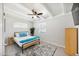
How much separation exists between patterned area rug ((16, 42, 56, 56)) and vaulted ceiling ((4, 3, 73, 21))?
61 centimetres

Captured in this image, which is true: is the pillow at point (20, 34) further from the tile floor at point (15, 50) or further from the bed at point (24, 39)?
the tile floor at point (15, 50)

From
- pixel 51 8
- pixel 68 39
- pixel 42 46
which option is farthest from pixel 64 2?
pixel 42 46

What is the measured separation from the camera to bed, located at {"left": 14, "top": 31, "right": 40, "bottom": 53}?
1.53 meters

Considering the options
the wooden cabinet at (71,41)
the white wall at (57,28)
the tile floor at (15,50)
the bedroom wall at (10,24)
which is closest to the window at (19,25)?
the bedroom wall at (10,24)

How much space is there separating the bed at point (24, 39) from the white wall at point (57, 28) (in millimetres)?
136

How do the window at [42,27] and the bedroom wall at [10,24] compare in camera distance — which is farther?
the window at [42,27]

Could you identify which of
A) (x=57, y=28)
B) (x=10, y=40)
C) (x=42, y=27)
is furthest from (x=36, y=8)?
(x=10, y=40)

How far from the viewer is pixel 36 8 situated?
5.09 ft

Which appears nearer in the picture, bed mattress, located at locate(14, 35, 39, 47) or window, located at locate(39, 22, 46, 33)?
bed mattress, located at locate(14, 35, 39, 47)

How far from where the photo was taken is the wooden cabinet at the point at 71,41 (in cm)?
149

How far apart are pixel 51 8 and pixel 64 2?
10.6 inches

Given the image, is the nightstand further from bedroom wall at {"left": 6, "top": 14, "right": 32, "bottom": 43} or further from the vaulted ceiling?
the vaulted ceiling

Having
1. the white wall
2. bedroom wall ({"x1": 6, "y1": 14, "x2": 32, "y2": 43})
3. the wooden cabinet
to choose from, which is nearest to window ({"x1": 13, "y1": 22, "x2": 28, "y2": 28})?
bedroom wall ({"x1": 6, "y1": 14, "x2": 32, "y2": 43})

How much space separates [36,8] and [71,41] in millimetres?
911
